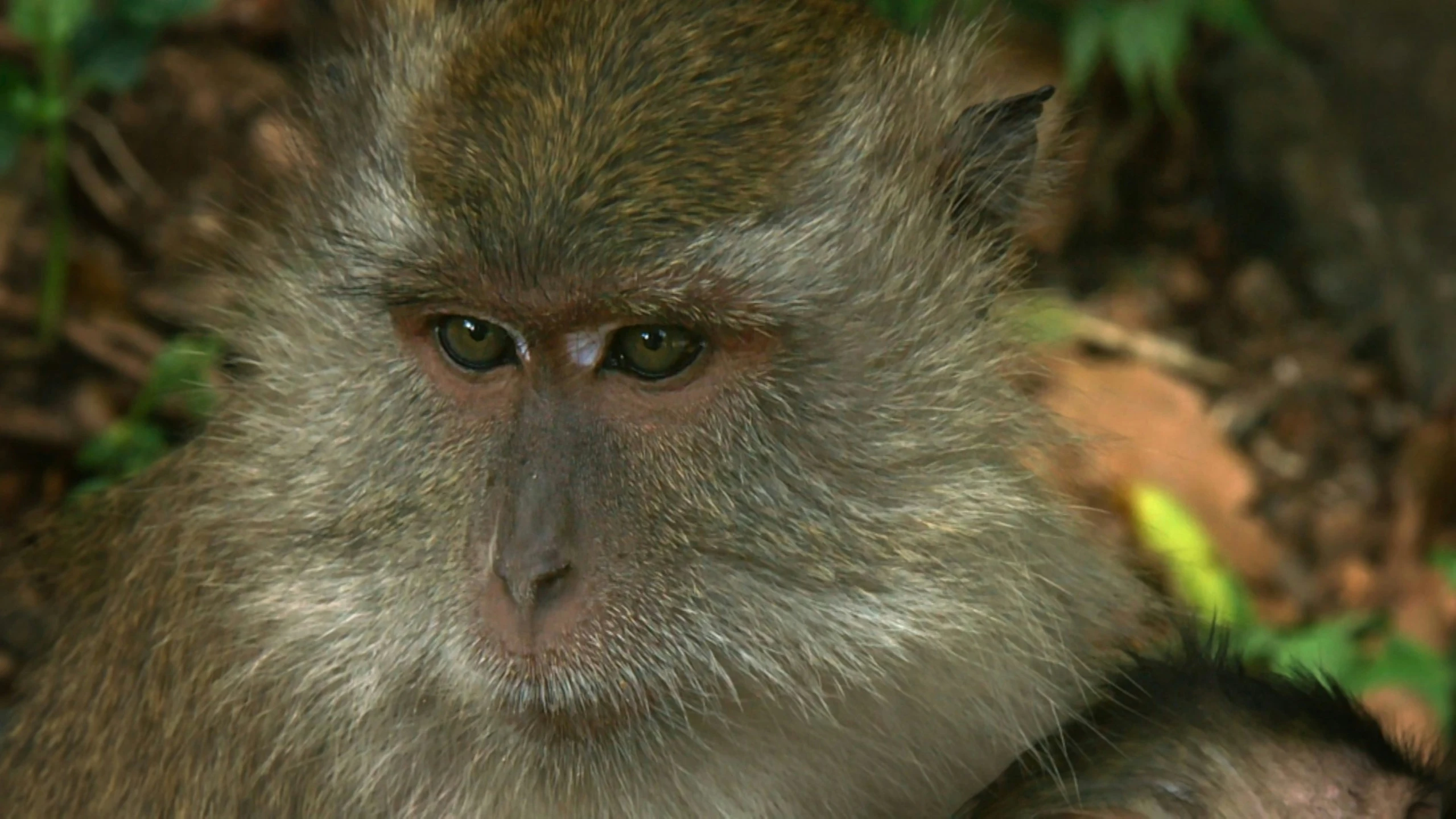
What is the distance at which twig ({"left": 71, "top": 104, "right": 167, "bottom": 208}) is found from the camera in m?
5.99

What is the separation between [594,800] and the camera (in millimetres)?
2875

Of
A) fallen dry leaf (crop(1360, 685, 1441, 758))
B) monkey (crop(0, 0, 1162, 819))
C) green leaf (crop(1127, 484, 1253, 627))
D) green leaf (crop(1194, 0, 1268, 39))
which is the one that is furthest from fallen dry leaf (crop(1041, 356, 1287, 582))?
monkey (crop(0, 0, 1162, 819))

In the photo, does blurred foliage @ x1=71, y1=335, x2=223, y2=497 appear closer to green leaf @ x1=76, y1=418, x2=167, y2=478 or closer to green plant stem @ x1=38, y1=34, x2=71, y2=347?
green leaf @ x1=76, y1=418, x2=167, y2=478

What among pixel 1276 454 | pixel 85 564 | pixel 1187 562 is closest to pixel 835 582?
pixel 85 564

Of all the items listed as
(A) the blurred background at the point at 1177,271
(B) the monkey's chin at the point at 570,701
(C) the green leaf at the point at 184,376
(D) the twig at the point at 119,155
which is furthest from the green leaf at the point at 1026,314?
(D) the twig at the point at 119,155

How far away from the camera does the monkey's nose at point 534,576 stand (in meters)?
2.62

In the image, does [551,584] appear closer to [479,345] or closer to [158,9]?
[479,345]

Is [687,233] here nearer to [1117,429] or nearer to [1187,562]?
[1187,562]


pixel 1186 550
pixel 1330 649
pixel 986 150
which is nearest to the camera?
pixel 986 150

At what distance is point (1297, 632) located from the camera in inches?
211

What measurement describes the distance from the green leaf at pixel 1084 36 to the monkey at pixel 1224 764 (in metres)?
3.03

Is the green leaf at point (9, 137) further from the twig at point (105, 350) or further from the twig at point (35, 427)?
the twig at point (35, 427)

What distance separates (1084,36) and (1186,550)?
181cm

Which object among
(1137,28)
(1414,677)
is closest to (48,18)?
(1137,28)
